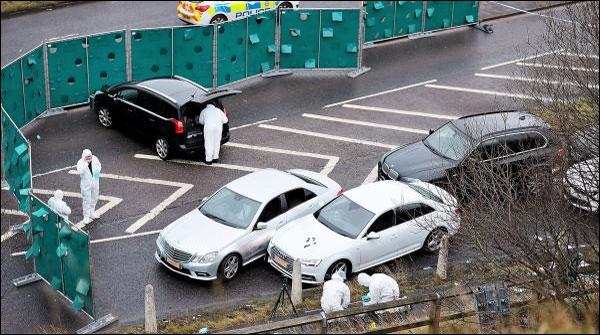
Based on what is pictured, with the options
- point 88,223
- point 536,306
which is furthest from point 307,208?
point 536,306

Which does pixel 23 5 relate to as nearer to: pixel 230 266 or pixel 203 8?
pixel 203 8

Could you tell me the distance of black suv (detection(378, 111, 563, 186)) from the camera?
1914 cm

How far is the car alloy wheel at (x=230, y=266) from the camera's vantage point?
17.6 m

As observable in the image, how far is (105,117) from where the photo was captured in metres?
23.5

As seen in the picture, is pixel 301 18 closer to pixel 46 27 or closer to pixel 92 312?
pixel 46 27

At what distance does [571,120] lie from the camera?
574 inches

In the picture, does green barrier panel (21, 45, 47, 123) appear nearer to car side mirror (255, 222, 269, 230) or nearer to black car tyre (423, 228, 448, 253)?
car side mirror (255, 222, 269, 230)

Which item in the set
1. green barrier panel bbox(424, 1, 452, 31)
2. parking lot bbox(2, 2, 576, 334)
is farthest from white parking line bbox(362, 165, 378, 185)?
green barrier panel bbox(424, 1, 452, 31)

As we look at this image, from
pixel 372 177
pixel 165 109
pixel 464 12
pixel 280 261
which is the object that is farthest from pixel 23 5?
pixel 280 261

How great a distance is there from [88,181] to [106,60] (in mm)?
6200

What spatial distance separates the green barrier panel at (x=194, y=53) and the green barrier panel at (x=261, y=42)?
1294 mm

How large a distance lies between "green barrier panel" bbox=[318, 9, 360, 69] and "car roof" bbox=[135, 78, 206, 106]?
5.72m

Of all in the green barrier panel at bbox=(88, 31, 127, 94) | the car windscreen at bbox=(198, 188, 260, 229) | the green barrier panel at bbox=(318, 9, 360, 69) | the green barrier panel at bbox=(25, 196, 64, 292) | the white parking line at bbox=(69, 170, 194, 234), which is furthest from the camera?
the green barrier panel at bbox=(318, 9, 360, 69)

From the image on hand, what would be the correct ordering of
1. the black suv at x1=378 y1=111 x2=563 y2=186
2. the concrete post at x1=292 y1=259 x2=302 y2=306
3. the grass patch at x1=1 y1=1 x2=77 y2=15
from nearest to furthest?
the concrete post at x1=292 y1=259 x2=302 y2=306 < the black suv at x1=378 y1=111 x2=563 y2=186 < the grass patch at x1=1 y1=1 x2=77 y2=15
